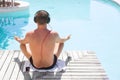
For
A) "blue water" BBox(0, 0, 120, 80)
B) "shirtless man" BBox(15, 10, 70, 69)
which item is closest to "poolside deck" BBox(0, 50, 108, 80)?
"shirtless man" BBox(15, 10, 70, 69)

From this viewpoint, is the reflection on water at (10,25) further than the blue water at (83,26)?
Yes

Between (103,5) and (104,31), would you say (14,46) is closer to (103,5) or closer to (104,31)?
(104,31)

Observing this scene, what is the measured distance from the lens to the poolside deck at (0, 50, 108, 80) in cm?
457

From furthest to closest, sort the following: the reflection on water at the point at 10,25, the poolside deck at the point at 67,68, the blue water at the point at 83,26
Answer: the reflection on water at the point at 10,25 → the blue water at the point at 83,26 → the poolside deck at the point at 67,68

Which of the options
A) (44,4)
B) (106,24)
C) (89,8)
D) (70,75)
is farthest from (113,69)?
(44,4)

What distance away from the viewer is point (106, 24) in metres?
10.9

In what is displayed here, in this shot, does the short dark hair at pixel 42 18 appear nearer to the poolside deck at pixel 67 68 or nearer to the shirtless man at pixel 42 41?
the shirtless man at pixel 42 41

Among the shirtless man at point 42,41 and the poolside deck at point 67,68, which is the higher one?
the shirtless man at point 42,41

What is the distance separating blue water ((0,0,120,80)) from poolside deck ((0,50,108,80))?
51.0 inches

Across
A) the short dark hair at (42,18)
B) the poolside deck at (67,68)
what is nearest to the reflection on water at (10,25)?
the poolside deck at (67,68)

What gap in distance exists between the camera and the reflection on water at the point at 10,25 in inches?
353

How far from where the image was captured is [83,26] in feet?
35.2

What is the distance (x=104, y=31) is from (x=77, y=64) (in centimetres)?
505

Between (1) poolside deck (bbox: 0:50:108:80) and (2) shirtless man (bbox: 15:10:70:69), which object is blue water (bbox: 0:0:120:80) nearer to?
(1) poolside deck (bbox: 0:50:108:80)
